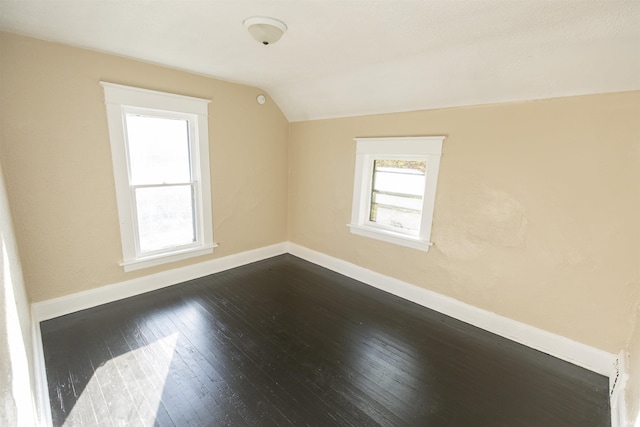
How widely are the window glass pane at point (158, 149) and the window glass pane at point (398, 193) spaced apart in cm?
216

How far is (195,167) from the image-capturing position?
10.3ft

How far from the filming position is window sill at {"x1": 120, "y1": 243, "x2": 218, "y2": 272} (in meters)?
2.80

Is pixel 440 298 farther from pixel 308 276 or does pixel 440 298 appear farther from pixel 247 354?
pixel 247 354

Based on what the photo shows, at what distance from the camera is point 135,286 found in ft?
9.39

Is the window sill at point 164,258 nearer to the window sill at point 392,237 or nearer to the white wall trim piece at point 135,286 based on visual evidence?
the white wall trim piece at point 135,286

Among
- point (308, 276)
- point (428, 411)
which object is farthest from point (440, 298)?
point (308, 276)

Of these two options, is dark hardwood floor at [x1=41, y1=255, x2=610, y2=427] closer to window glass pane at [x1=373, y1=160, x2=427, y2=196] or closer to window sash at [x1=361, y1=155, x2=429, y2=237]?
window sash at [x1=361, y1=155, x2=429, y2=237]

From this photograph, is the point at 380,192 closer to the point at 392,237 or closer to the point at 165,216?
the point at 392,237

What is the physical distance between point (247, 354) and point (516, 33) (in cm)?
279

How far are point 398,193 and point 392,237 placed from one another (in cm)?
49

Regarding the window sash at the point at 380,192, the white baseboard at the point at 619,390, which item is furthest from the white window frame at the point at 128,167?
the white baseboard at the point at 619,390

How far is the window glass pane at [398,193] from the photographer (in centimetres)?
295

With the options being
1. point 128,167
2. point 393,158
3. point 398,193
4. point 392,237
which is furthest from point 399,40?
point 128,167

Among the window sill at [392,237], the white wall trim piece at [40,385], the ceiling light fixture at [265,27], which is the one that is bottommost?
the white wall trim piece at [40,385]
